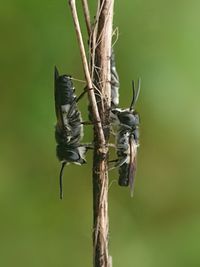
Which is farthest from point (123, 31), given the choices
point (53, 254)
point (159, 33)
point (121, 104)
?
point (53, 254)

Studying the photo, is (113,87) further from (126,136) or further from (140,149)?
(140,149)

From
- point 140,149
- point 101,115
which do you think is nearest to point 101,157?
point 101,115

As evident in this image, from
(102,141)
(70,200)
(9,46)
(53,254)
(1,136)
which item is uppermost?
(9,46)

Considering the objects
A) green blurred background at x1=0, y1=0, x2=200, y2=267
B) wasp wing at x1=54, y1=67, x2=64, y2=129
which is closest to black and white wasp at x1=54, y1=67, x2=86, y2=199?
wasp wing at x1=54, y1=67, x2=64, y2=129

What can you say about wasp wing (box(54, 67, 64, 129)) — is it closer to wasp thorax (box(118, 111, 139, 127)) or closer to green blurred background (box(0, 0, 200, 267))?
wasp thorax (box(118, 111, 139, 127))

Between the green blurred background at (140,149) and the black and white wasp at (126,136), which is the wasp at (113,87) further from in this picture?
the green blurred background at (140,149)

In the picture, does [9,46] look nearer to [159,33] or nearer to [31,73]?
[31,73]

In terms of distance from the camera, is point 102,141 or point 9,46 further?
point 9,46
